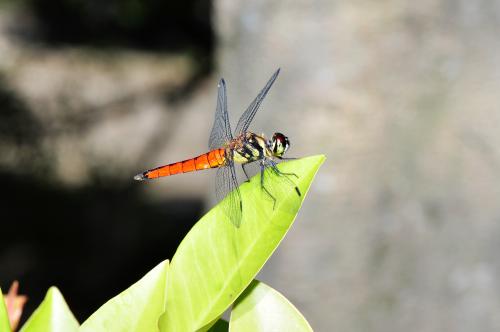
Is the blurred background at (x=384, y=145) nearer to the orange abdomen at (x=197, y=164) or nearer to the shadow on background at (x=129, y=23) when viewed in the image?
the orange abdomen at (x=197, y=164)

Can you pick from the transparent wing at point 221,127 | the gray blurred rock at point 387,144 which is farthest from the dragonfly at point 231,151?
the gray blurred rock at point 387,144

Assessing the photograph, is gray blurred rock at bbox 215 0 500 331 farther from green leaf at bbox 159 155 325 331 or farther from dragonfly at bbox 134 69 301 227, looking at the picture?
green leaf at bbox 159 155 325 331

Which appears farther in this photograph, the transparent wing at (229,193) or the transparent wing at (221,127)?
the transparent wing at (221,127)

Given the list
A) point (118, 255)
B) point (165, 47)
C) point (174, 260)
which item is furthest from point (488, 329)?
point (165, 47)

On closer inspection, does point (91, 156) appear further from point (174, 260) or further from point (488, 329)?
point (174, 260)

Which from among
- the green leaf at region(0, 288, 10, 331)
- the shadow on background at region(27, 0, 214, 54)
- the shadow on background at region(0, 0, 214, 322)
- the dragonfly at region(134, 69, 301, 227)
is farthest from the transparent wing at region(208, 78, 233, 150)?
the shadow on background at region(27, 0, 214, 54)

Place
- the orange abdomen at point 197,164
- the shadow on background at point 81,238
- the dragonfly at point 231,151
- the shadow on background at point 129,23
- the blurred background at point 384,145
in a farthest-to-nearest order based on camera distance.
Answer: the shadow on background at point 129,23, the shadow on background at point 81,238, the blurred background at point 384,145, the orange abdomen at point 197,164, the dragonfly at point 231,151
